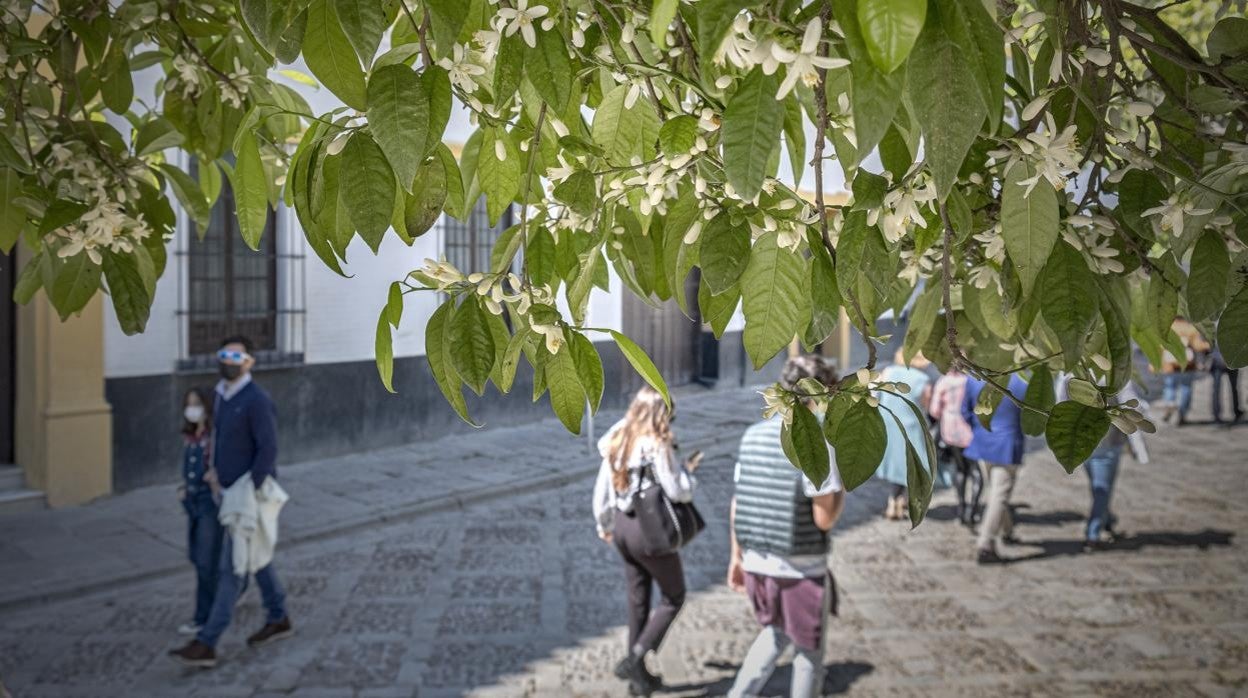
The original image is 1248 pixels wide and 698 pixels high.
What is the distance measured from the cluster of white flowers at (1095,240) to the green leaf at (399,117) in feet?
3.08

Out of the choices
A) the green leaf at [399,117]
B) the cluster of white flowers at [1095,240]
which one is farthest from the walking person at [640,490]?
the green leaf at [399,117]

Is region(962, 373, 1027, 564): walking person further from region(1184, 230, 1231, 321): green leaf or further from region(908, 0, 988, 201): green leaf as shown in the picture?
region(908, 0, 988, 201): green leaf

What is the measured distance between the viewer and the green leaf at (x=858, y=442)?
1.40 meters

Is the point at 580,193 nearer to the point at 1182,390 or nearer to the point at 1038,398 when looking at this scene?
the point at 1038,398

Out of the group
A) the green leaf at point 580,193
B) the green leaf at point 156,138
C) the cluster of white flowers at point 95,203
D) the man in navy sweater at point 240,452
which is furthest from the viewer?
the man in navy sweater at point 240,452

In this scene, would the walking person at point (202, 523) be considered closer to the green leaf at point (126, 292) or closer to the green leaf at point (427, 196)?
the green leaf at point (126, 292)

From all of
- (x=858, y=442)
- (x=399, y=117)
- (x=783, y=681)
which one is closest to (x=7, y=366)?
(x=783, y=681)

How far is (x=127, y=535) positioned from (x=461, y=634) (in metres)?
3.73

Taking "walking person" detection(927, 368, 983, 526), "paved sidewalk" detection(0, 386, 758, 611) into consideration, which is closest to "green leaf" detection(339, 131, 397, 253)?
"paved sidewalk" detection(0, 386, 758, 611)

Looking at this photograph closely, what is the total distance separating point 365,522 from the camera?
909cm

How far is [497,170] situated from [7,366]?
9705 millimetres

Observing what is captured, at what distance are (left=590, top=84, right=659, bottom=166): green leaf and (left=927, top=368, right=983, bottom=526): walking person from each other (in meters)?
7.28

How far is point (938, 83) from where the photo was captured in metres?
1.03

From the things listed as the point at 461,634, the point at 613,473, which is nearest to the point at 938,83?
the point at 613,473
